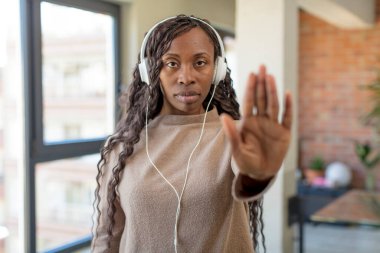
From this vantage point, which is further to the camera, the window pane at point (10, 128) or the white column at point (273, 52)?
the white column at point (273, 52)

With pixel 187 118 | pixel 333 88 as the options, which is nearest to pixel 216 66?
pixel 187 118

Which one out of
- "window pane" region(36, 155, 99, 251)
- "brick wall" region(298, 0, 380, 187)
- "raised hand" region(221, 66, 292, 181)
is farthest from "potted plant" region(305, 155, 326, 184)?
"raised hand" region(221, 66, 292, 181)

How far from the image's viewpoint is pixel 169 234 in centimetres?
105

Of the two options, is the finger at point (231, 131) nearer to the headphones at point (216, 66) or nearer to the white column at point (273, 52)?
the headphones at point (216, 66)

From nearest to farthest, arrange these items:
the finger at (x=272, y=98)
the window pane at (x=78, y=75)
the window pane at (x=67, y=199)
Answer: the finger at (x=272, y=98) < the window pane at (x=78, y=75) < the window pane at (x=67, y=199)

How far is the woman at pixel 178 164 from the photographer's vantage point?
102cm

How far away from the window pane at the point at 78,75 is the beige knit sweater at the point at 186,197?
186 cm

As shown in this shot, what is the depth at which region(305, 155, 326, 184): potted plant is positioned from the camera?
5254 mm

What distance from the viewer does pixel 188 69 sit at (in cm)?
106

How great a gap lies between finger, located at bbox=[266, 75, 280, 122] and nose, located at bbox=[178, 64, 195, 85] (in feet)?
0.98

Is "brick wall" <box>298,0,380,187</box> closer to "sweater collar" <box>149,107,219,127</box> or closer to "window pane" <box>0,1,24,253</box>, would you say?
"window pane" <box>0,1,24,253</box>

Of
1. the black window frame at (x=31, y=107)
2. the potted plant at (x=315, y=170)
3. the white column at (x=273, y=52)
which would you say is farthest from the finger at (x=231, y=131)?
the potted plant at (x=315, y=170)

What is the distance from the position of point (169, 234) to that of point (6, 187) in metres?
1.98

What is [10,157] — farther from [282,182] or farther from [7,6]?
[282,182]
